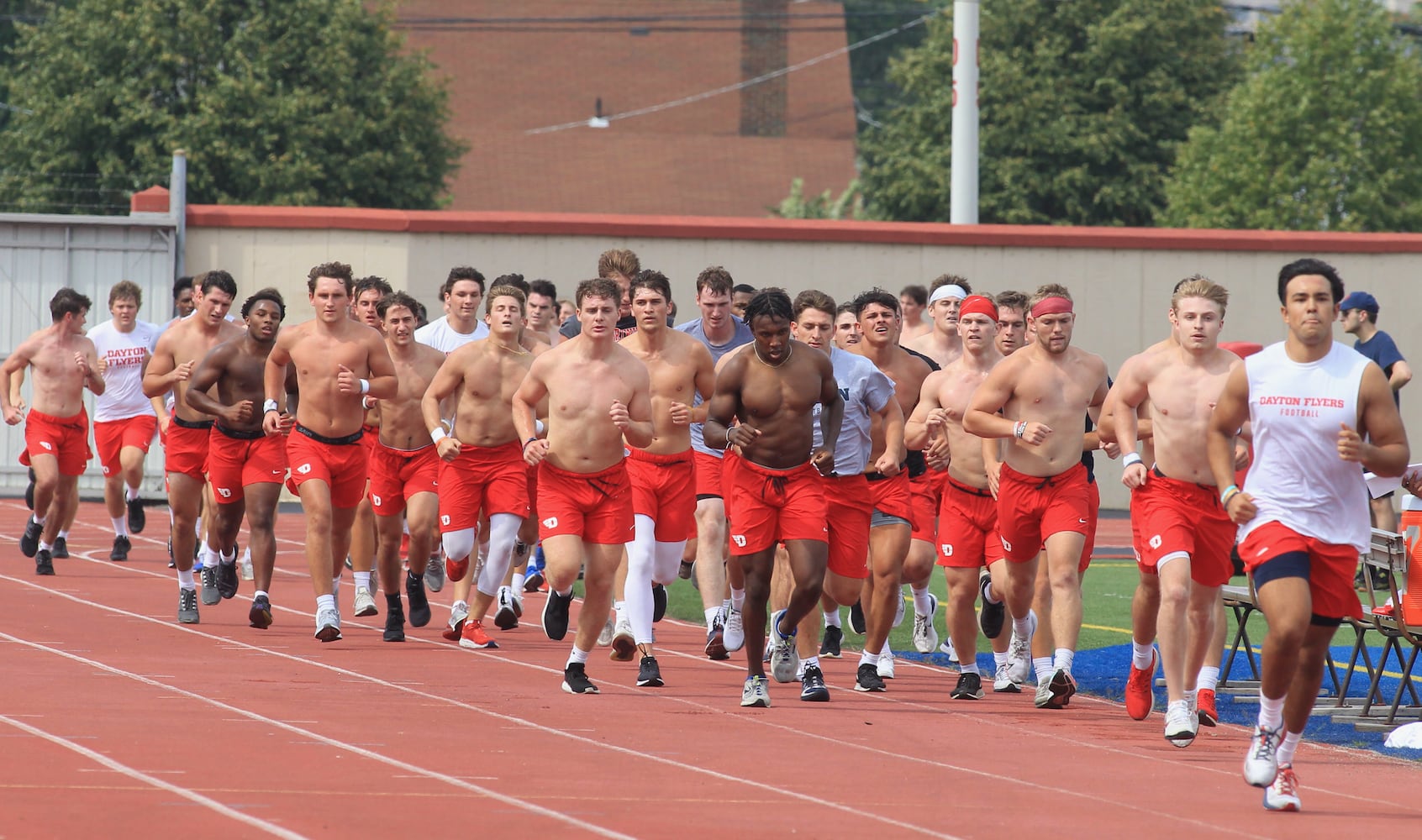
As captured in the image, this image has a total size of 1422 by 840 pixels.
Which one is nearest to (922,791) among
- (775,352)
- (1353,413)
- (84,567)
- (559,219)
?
(1353,413)

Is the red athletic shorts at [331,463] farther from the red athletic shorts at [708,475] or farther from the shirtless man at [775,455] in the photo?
the shirtless man at [775,455]

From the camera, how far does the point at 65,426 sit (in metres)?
16.5

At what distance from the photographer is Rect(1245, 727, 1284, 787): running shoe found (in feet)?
25.2

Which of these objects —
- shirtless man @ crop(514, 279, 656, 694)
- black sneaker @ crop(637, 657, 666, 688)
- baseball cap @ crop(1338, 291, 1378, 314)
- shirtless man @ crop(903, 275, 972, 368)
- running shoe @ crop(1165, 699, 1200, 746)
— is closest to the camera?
running shoe @ crop(1165, 699, 1200, 746)

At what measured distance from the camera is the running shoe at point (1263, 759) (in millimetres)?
7691

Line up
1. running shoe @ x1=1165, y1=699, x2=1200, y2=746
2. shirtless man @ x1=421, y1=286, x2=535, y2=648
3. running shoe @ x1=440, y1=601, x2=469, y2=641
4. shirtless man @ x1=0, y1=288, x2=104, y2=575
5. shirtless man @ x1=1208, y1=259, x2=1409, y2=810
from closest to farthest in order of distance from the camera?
shirtless man @ x1=1208, y1=259, x2=1409, y2=810
running shoe @ x1=1165, y1=699, x2=1200, y2=746
shirtless man @ x1=421, y1=286, x2=535, y2=648
running shoe @ x1=440, y1=601, x2=469, y2=641
shirtless man @ x1=0, y1=288, x2=104, y2=575

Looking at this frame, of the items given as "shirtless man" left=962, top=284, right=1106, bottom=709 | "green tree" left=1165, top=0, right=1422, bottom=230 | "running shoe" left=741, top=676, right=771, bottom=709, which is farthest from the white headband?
"green tree" left=1165, top=0, right=1422, bottom=230

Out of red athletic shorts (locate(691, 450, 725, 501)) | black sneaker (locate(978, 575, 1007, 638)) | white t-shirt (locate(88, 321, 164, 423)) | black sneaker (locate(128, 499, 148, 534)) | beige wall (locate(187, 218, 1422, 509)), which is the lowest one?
black sneaker (locate(978, 575, 1007, 638))

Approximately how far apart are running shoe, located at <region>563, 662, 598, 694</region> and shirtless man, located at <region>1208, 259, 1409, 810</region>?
377cm

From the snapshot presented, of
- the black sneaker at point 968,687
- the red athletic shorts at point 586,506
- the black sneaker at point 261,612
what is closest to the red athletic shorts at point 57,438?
the black sneaker at point 261,612

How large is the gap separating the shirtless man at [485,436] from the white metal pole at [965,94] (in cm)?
1814

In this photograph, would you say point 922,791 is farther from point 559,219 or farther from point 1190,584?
point 559,219

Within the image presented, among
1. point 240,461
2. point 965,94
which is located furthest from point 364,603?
point 965,94

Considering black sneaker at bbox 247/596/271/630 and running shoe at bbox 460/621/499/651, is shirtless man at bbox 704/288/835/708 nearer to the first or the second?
running shoe at bbox 460/621/499/651
